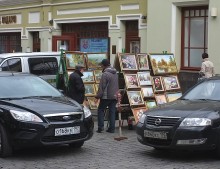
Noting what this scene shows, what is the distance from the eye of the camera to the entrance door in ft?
68.5

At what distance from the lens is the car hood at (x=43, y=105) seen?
8.77 m

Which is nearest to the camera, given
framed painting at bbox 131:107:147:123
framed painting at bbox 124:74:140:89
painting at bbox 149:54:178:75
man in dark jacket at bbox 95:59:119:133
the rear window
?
man in dark jacket at bbox 95:59:119:133

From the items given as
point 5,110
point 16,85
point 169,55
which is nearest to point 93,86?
point 169,55

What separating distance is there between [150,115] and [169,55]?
14.9 feet

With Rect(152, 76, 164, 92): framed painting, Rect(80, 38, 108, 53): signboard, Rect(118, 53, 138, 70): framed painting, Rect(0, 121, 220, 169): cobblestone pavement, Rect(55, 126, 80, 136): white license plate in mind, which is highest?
Rect(80, 38, 108, 53): signboard

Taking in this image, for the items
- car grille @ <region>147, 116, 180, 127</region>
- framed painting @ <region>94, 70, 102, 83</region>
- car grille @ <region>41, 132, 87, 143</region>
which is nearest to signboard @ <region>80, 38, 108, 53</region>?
framed painting @ <region>94, 70, 102, 83</region>

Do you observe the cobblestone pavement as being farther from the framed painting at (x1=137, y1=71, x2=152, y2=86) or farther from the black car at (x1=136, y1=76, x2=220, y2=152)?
the framed painting at (x1=137, y1=71, x2=152, y2=86)

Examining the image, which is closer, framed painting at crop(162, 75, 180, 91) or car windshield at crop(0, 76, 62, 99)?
car windshield at crop(0, 76, 62, 99)

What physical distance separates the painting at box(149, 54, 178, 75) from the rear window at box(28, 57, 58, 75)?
3.48 m

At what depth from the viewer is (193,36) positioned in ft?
54.9

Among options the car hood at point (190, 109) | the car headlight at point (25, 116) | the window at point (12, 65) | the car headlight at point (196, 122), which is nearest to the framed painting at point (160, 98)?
the car hood at point (190, 109)

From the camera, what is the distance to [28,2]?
23.5 metres

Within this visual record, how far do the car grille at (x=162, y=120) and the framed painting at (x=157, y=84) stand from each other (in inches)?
148

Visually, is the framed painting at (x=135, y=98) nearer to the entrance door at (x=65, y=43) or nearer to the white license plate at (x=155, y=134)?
the white license plate at (x=155, y=134)
